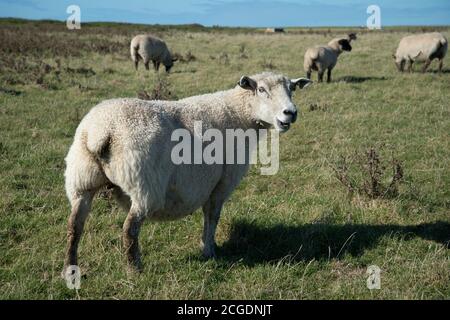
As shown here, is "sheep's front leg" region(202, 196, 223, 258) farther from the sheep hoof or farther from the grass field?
the grass field

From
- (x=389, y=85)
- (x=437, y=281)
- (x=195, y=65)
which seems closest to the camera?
(x=437, y=281)

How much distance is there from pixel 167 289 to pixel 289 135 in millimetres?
6517

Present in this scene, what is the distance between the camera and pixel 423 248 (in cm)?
504

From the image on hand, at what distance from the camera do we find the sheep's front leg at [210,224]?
192 inches

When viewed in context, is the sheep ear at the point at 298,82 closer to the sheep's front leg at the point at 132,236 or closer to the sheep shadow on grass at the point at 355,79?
the sheep's front leg at the point at 132,236

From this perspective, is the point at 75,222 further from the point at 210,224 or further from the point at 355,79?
the point at 355,79

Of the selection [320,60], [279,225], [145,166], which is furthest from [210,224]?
[320,60]

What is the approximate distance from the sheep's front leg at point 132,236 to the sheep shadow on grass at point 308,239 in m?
0.96

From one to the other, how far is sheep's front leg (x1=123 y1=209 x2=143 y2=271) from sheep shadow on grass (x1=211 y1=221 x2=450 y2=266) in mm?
960

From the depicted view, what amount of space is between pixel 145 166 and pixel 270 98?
182 cm

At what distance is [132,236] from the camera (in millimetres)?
4164

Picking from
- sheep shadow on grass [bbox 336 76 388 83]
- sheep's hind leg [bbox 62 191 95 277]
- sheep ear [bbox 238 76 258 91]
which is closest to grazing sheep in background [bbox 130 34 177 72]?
sheep shadow on grass [bbox 336 76 388 83]
